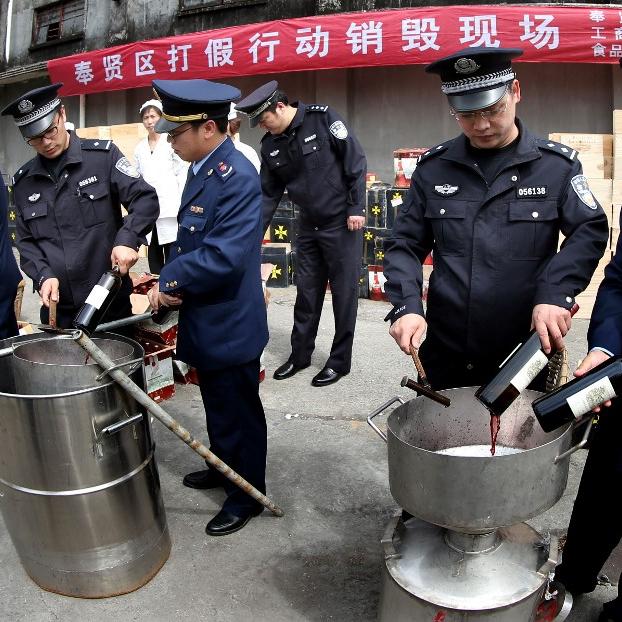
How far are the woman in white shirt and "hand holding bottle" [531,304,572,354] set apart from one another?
3810mm

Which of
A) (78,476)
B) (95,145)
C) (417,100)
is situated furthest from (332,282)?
(417,100)

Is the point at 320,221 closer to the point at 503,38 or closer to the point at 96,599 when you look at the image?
the point at 96,599

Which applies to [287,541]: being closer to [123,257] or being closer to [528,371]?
[123,257]

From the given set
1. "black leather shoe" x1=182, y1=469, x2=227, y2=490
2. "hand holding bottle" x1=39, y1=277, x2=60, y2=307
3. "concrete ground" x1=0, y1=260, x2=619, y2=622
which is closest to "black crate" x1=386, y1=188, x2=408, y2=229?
"concrete ground" x1=0, y1=260, x2=619, y2=622

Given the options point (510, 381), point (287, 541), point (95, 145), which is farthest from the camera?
point (95, 145)

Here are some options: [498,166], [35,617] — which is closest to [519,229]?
[498,166]

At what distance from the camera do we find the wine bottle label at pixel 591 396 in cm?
171

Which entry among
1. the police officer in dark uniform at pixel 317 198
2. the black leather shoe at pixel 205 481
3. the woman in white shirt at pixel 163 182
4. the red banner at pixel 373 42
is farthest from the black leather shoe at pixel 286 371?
the red banner at pixel 373 42

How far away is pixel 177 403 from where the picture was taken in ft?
15.1

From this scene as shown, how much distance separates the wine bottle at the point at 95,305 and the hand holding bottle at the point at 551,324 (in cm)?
161

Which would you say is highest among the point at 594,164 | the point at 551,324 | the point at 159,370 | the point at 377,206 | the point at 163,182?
the point at 163,182

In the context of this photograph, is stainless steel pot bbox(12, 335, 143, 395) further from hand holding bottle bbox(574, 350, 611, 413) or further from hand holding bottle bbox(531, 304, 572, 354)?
hand holding bottle bbox(574, 350, 611, 413)

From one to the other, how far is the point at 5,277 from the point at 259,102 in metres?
2.00

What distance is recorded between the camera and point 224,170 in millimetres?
2785
